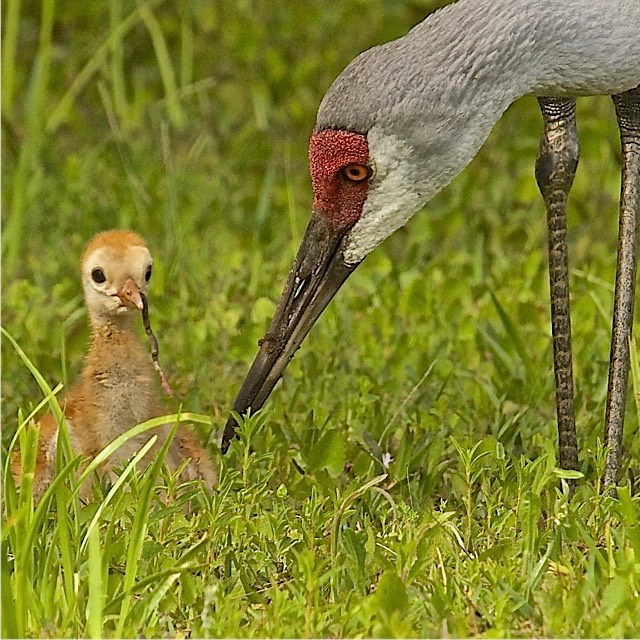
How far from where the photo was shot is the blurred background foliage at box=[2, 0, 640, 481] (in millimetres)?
5223

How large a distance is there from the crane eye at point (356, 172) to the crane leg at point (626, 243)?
31.4 inches

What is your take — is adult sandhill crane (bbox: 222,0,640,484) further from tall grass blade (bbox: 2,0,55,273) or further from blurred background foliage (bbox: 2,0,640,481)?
tall grass blade (bbox: 2,0,55,273)

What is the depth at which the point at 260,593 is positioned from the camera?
12.2 feet

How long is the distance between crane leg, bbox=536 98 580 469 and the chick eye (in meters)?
1.25

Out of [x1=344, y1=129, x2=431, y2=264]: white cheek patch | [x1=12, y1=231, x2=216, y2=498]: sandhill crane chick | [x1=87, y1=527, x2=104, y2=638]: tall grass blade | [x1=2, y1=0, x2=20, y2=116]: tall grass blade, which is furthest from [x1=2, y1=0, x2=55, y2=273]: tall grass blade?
[x1=87, y1=527, x2=104, y2=638]: tall grass blade

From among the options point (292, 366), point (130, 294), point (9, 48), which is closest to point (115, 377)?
point (130, 294)

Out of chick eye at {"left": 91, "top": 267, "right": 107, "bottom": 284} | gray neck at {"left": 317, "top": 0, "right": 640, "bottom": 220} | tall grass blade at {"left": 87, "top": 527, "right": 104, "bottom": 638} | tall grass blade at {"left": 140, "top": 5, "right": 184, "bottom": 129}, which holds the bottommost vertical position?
tall grass blade at {"left": 87, "top": 527, "right": 104, "bottom": 638}

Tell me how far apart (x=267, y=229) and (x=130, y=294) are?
2.48m

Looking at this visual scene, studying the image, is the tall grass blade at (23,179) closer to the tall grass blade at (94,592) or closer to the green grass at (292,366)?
the green grass at (292,366)

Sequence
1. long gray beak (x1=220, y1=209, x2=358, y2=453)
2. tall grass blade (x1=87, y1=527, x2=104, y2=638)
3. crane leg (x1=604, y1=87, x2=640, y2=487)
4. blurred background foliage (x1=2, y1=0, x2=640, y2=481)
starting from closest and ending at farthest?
1. tall grass blade (x1=87, y1=527, x2=104, y2=638)
2. long gray beak (x1=220, y1=209, x2=358, y2=453)
3. crane leg (x1=604, y1=87, x2=640, y2=487)
4. blurred background foliage (x1=2, y1=0, x2=640, y2=481)

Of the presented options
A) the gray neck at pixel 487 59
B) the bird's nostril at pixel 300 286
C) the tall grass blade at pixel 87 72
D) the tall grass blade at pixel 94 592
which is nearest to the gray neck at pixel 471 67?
the gray neck at pixel 487 59

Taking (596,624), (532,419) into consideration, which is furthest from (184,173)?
(596,624)

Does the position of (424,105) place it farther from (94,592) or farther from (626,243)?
(94,592)

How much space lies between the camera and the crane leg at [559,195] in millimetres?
4551
